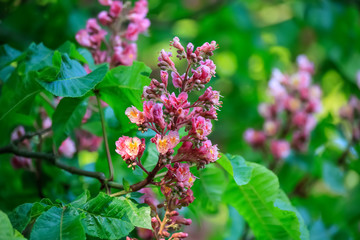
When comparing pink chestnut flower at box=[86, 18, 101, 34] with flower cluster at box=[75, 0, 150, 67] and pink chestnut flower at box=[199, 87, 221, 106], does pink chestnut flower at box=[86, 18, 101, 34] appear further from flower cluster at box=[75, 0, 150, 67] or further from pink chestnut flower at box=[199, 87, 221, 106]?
pink chestnut flower at box=[199, 87, 221, 106]

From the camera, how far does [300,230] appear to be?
3.37 feet

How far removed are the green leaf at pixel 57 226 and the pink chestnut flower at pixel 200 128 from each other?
0.86ft

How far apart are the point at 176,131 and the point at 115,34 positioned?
0.59 meters

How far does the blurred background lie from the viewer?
5.91 feet

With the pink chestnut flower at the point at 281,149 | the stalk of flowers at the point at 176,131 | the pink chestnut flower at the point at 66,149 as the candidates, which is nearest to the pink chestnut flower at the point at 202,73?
the stalk of flowers at the point at 176,131

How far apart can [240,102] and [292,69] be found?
→ 0.74 meters

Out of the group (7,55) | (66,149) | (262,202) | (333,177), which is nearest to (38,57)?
(7,55)

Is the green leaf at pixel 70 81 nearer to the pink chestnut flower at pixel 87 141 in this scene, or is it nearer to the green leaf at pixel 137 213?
the green leaf at pixel 137 213

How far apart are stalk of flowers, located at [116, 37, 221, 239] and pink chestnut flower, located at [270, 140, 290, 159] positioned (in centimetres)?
117

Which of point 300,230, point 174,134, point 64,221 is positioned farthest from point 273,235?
point 64,221

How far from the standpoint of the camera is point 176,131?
0.81 metres

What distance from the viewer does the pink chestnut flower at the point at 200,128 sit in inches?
31.7

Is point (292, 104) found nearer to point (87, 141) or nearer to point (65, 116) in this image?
point (87, 141)

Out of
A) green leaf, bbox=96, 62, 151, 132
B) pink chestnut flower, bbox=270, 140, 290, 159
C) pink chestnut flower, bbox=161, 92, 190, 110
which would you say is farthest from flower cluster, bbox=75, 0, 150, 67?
pink chestnut flower, bbox=270, 140, 290, 159
